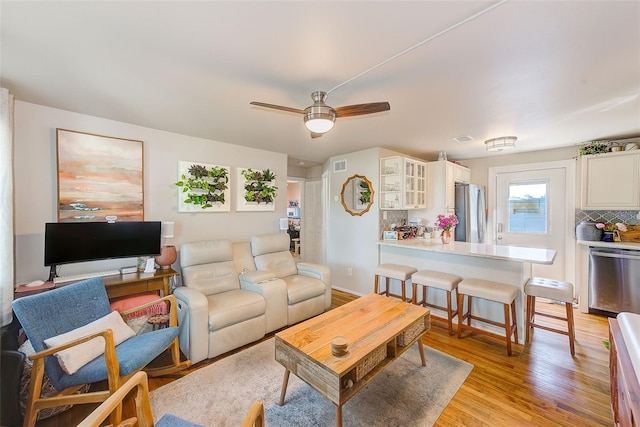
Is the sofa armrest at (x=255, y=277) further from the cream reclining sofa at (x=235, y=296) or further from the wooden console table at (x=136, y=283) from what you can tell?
the wooden console table at (x=136, y=283)

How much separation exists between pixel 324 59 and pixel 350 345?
→ 1.90 m

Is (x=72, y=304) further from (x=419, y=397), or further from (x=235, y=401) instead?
(x=419, y=397)

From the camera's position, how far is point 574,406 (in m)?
1.84

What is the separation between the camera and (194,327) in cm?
229

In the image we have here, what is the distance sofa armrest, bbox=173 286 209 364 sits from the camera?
7.52ft

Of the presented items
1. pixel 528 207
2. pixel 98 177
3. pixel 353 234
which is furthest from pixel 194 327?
pixel 528 207

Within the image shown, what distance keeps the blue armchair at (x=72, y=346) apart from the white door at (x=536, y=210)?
17.3 feet

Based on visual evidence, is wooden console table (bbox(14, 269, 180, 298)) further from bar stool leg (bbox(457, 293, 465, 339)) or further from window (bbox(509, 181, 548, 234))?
window (bbox(509, 181, 548, 234))

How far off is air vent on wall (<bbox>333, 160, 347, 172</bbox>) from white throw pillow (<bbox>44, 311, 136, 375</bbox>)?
3569 millimetres

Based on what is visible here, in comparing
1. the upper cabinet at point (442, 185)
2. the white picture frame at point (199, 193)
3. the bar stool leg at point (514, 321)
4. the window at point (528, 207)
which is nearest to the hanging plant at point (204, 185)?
the white picture frame at point (199, 193)

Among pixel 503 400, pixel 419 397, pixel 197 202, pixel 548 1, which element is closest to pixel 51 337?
pixel 197 202

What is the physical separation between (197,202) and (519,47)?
3.41 m

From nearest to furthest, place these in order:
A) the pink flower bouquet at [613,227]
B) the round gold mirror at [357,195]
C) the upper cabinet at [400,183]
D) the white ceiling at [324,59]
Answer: the white ceiling at [324,59]
the pink flower bouquet at [613,227]
the upper cabinet at [400,183]
the round gold mirror at [357,195]

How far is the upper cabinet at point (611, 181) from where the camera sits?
3227 millimetres
